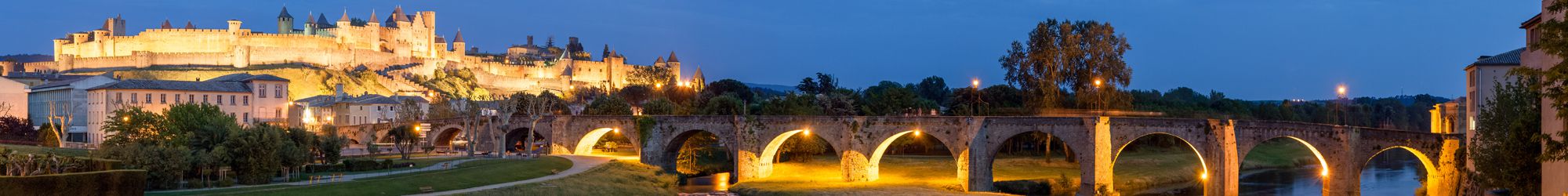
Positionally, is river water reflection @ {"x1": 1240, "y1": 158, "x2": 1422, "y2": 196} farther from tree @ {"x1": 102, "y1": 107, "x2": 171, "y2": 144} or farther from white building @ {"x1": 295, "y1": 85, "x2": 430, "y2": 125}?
white building @ {"x1": 295, "y1": 85, "x2": 430, "y2": 125}

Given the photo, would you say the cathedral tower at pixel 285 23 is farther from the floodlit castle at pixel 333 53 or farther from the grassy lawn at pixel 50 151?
the grassy lawn at pixel 50 151

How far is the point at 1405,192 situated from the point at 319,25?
162m

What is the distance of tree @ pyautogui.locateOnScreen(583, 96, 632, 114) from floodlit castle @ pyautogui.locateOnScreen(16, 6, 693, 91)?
7800 centimetres

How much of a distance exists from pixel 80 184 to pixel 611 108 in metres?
53.5

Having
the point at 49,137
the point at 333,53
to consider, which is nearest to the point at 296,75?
the point at 333,53

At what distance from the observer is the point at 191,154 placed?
140 ft

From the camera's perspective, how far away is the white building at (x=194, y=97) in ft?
284

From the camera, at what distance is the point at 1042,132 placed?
55750 millimetres

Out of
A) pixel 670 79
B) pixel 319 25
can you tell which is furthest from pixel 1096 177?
pixel 319 25

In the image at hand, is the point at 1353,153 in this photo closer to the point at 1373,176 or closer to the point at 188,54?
the point at 1373,176

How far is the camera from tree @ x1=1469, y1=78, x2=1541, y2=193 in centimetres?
3472

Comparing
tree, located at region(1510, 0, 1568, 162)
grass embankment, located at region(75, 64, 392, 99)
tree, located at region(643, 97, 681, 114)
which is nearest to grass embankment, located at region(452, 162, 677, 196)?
tree, located at region(643, 97, 681, 114)

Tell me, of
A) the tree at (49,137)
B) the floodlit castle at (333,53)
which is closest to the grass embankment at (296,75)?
the floodlit castle at (333,53)

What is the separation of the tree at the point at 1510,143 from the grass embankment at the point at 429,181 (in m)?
31.7
